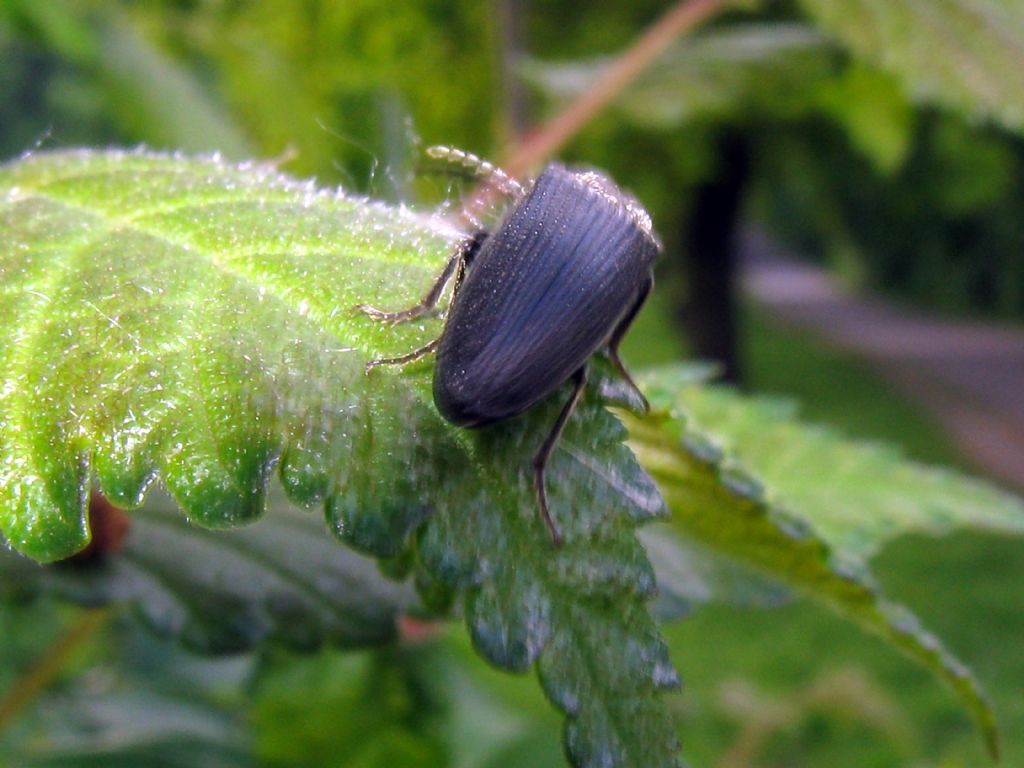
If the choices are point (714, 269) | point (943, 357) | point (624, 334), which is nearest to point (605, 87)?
point (624, 334)

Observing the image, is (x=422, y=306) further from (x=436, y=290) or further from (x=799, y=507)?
(x=799, y=507)

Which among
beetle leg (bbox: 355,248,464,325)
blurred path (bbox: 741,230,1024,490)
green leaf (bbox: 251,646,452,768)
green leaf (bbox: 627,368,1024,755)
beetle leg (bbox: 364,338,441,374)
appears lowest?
blurred path (bbox: 741,230,1024,490)

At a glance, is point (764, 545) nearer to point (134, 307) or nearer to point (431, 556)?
point (431, 556)

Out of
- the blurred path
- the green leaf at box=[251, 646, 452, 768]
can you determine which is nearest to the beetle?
the green leaf at box=[251, 646, 452, 768]

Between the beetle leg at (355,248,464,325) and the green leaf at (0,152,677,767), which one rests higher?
the beetle leg at (355,248,464,325)

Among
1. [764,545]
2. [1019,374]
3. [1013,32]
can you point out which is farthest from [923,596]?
[1019,374]

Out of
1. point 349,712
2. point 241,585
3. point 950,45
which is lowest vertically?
point 349,712

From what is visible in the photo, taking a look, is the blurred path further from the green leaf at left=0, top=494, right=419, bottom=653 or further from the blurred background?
the green leaf at left=0, top=494, right=419, bottom=653
